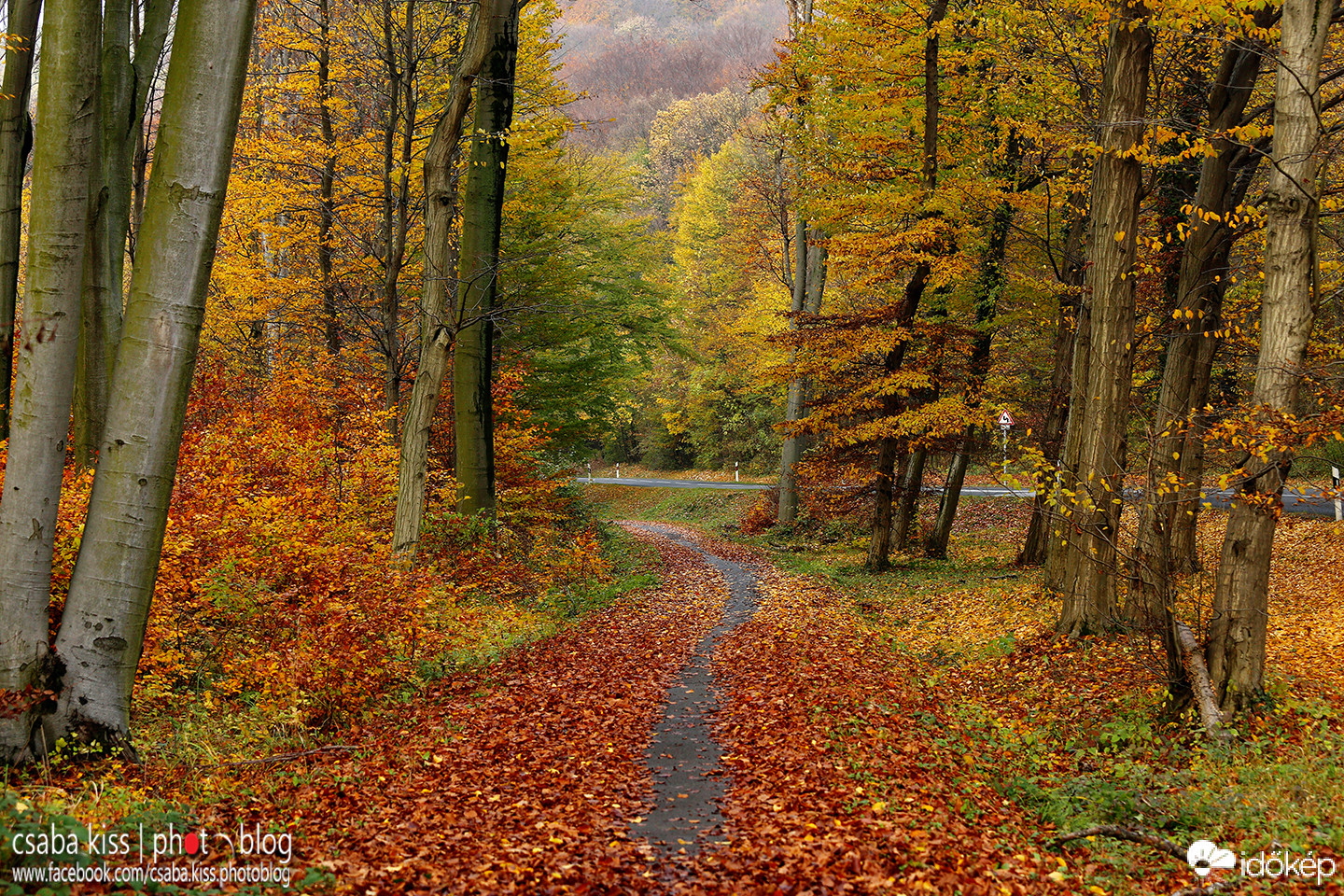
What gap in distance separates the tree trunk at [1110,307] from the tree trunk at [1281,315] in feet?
6.84

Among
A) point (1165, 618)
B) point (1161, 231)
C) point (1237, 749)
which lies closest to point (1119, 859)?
point (1237, 749)

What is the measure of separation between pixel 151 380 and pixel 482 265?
7445mm

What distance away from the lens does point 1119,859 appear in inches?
185

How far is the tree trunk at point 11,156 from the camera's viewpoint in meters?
7.65

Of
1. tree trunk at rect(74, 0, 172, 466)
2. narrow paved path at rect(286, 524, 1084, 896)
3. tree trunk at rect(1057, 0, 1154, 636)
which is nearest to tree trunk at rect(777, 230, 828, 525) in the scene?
tree trunk at rect(1057, 0, 1154, 636)

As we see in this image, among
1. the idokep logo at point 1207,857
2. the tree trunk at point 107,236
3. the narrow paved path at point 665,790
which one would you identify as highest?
the tree trunk at point 107,236

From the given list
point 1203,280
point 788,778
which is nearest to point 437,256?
point 788,778

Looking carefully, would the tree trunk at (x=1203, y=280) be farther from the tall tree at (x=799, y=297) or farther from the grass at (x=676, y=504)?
the grass at (x=676, y=504)

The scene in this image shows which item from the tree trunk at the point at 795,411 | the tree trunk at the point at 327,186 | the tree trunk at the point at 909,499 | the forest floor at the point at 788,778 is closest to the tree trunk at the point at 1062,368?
the tree trunk at the point at 909,499

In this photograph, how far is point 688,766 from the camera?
6.26 m

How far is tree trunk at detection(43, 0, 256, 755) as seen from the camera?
15.6ft

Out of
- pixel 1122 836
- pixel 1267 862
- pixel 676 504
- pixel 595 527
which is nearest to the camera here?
pixel 1267 862

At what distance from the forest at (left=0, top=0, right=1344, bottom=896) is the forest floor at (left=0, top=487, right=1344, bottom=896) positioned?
0.05 meters

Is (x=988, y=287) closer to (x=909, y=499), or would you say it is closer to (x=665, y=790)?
(x=909, y=499)
